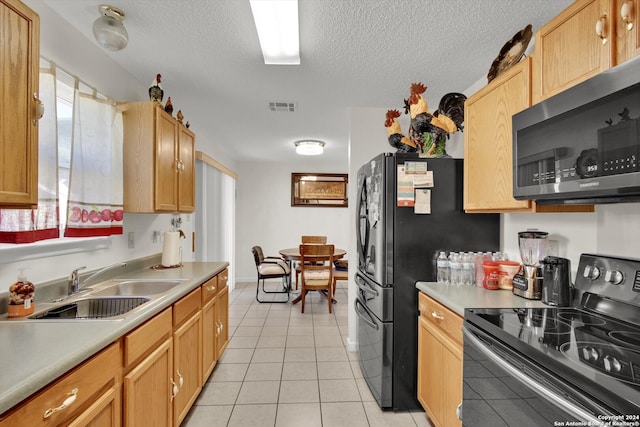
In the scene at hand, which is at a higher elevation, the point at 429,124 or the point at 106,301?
the point at 429,124

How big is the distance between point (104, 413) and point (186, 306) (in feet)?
2.62

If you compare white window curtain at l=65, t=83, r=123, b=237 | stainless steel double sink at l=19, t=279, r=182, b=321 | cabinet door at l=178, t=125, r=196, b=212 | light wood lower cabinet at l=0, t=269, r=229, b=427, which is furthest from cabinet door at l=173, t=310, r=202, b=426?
cabinet door at l=178, t=125, r=196, b=212

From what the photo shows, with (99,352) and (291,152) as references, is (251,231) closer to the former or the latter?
(291,152)

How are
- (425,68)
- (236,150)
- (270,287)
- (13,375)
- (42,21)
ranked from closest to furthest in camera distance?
(13,375) < (42,21) < (425,68) < (236,150) < (270,287)

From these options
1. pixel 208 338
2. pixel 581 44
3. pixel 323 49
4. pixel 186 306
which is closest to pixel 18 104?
pixel 186 306

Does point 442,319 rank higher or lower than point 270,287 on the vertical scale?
higher

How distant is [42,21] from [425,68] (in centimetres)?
225

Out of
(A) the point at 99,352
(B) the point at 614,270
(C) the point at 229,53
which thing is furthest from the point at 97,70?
(B) the point at 614,270

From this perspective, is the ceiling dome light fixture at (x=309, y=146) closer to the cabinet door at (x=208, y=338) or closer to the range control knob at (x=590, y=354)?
the cabinet door at (x=208, y=338)

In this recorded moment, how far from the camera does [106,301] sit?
176 centimetres

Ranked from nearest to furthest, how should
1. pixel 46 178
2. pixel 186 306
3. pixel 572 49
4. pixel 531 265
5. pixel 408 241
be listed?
1. pixel 572 49
2. pixel 46 178
3. pixel 531 265
4. pixel 186 306
5. pixel 408 241

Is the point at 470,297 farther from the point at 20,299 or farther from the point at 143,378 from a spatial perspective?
the point at 20,299

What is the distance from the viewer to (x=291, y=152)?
5.15m

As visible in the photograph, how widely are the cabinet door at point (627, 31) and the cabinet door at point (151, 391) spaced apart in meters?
2.16
